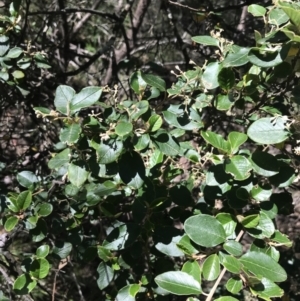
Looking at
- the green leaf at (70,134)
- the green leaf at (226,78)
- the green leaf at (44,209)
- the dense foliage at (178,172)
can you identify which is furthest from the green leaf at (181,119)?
the green leaf at (44,209)

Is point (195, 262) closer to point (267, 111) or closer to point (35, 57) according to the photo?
point (267, 111)

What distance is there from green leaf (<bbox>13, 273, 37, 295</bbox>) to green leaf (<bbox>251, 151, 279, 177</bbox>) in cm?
61

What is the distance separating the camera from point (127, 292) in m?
1.23

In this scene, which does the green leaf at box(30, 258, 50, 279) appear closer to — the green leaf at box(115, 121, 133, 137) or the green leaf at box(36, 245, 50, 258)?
the green leaf at box(36, 245, 50, 258)

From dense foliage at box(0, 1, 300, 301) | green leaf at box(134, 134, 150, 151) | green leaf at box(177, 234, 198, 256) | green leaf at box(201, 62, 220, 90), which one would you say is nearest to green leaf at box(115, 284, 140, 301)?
dense foliage at box(0, 1, 300, 301)

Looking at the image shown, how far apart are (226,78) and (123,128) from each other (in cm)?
30

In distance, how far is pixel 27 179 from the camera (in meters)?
1.36

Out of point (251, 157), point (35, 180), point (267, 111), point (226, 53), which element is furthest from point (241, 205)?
point (35, 180)

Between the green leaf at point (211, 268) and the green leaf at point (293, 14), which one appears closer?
the green leaf at point (293, 14)

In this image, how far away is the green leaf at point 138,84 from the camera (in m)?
1.14

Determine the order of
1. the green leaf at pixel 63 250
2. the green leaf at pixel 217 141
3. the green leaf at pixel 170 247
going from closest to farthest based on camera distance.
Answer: the green leaf at pixel 217 141 → the green leaf at pixel 170 247 → the green leaf at pixel 63 250

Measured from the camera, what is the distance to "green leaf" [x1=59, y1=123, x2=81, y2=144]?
98 cm

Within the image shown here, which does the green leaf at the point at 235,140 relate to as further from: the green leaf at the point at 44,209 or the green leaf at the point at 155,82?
the green leaf at the point at 44,209

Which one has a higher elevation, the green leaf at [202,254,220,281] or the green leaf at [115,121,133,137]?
the green leaf at [115,121,133,137]
